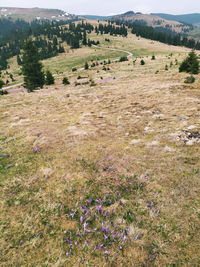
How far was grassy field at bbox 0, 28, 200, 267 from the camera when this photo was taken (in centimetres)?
445

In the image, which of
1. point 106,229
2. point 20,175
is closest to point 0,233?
point 20,175

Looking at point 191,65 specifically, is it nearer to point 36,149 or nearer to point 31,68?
point 36,149

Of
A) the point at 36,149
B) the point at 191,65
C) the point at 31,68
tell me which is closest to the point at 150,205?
the point at 36,149

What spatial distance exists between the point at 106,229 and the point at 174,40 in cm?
19396

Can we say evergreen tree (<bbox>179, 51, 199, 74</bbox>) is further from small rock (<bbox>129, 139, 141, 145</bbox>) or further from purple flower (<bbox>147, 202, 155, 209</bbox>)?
purple flower (<bbox>147, 202, 155, 209</bbox>)

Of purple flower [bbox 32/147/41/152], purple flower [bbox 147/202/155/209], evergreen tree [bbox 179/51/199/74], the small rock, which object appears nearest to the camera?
purple flower [bbox 147/202/155/209]

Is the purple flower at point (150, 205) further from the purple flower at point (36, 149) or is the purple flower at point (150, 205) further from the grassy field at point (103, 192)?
the purple flower at point (36, 149)

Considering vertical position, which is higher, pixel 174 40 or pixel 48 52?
pixel 174 40

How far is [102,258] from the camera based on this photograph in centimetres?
427

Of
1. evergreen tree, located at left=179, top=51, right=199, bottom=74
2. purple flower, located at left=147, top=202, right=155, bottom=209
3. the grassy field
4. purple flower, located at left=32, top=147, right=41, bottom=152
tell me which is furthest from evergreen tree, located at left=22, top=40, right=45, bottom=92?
purple flower, located at left=147, top=202, right=155, bottom=209

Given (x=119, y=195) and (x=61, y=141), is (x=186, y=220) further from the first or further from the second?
(x=61, y=141)

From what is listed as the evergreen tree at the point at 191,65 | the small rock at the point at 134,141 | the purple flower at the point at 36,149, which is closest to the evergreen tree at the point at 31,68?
the evergreen tree at the point at 191,65

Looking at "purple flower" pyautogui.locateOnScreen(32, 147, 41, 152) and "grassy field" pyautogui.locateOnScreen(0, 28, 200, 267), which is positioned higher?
"grassy field" pyautogui.locateOnScreen(0, 28, 200, 267)

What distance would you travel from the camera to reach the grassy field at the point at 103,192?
445 centimetres
